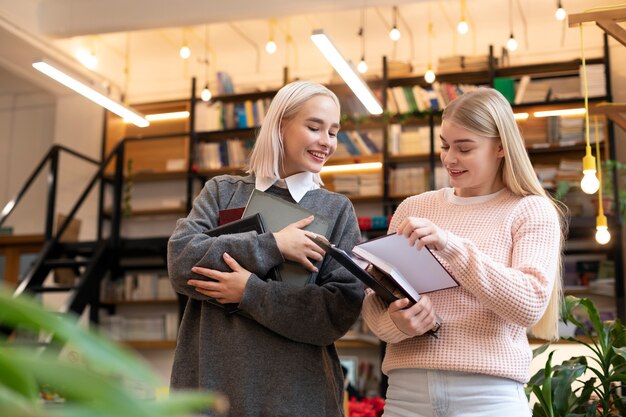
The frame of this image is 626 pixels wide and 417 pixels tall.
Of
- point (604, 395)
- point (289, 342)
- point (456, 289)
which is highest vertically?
point (456, 289)

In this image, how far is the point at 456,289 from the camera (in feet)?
5.00

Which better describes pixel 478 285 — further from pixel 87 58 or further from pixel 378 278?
pixel 87 58

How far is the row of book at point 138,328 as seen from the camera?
8.10 meters

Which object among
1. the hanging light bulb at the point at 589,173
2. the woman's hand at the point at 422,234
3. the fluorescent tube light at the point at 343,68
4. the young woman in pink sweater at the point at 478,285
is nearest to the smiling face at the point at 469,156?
the young woman in pink sweater at the point at 478,285

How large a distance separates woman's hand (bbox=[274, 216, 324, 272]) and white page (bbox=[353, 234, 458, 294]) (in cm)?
18

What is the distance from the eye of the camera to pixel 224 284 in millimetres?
1569

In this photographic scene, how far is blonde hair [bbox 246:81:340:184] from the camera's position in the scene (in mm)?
1786

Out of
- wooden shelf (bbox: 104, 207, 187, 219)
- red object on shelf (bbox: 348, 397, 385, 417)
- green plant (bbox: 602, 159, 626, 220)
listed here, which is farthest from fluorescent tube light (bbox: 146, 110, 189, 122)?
red object on shelf (bbox: 348, 397, 385, 417)

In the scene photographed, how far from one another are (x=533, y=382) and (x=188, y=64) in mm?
7052

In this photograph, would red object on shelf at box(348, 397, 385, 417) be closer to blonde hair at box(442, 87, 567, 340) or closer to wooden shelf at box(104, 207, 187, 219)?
blonde hair at box(442, 87, 567, 340)

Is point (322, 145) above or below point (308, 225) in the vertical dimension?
above

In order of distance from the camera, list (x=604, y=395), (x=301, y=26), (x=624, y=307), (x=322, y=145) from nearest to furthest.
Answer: (x=322, y=145) < (x=604, y=395) < (x=624, y=307) < (x=301, y=26)

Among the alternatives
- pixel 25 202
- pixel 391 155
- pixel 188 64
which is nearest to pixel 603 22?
pixel 391 155

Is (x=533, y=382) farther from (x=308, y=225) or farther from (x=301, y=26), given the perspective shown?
(x=301, y=26)
